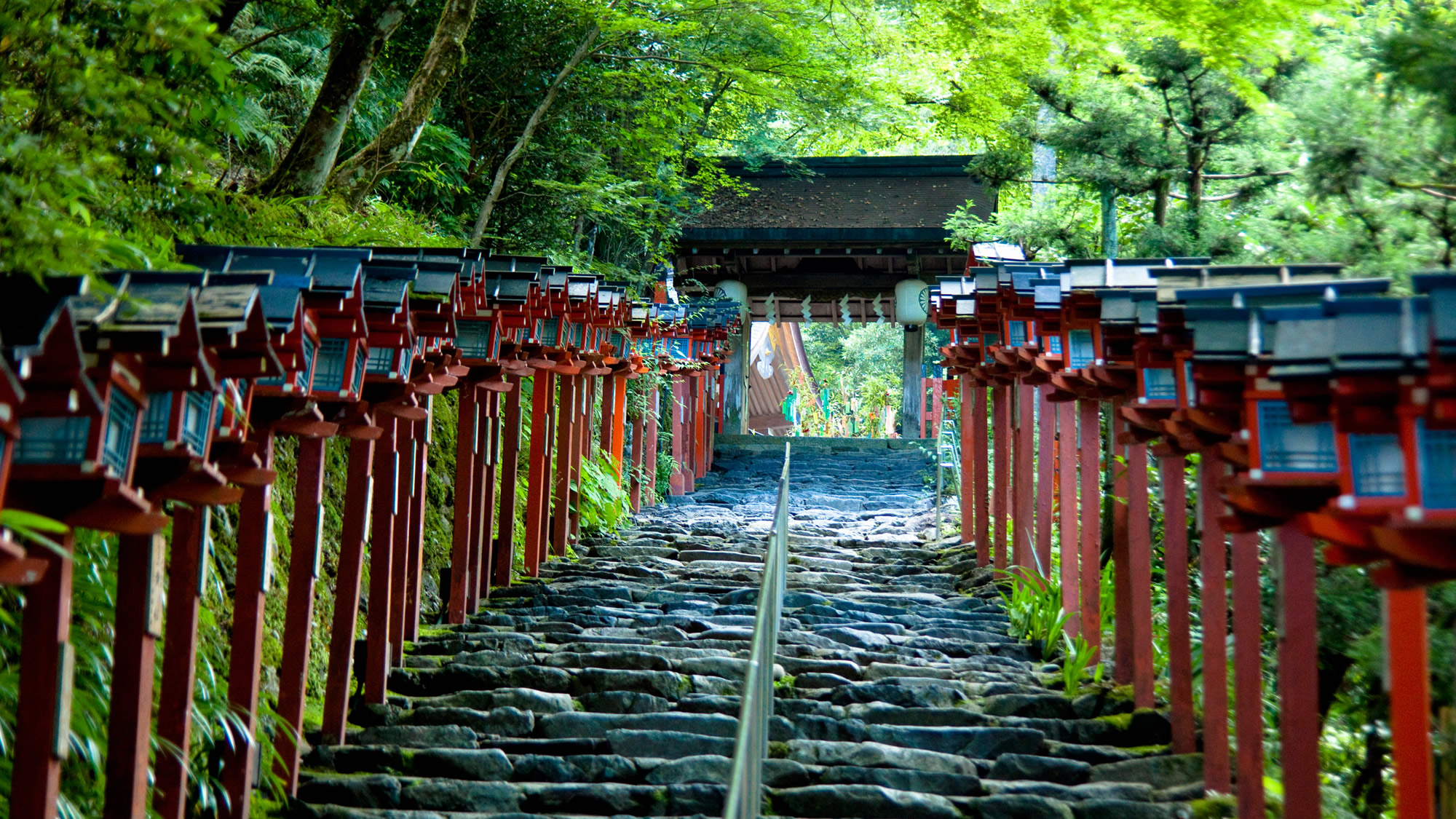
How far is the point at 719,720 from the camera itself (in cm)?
655

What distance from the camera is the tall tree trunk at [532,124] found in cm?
1213

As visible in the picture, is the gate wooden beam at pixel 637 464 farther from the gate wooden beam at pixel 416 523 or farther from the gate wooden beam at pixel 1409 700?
the gate wooden beam at pixel 1409 700

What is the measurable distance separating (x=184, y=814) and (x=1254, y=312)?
462 cm

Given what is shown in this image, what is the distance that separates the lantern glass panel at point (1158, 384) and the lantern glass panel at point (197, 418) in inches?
165

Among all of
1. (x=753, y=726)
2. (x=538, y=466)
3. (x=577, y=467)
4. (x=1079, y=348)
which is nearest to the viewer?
(x=753, y=726)

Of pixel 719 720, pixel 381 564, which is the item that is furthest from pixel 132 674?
pixel 719 720

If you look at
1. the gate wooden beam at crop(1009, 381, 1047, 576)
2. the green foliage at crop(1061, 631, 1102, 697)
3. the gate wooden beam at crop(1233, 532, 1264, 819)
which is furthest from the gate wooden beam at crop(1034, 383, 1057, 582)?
the gate wooden beam at crop(1233, 532, 1264, 819)

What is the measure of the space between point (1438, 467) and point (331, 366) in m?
4.50

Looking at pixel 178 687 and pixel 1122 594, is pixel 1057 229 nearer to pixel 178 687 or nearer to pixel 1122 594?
pixel 1122 594

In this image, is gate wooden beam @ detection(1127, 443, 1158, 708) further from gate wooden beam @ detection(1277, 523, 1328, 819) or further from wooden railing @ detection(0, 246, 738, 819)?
wooden railing @ detection(0, 246, 738, 819)

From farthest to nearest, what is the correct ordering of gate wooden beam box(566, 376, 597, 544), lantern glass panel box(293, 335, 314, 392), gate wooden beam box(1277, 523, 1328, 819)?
1. gate wooden beam box(566, 376, 597, 544)
2. lantern glass panel box(293, 335, 314, 392)
3. gate wooden beam box(1277, 523, 1328, 819)

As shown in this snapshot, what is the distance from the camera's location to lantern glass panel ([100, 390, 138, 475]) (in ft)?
11.6

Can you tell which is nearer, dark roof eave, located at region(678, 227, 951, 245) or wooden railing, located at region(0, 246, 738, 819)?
wooden railing, located at region(0, 246, 738, 819)

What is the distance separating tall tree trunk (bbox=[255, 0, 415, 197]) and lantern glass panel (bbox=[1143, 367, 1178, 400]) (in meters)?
5.17
